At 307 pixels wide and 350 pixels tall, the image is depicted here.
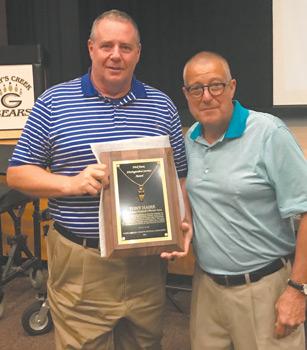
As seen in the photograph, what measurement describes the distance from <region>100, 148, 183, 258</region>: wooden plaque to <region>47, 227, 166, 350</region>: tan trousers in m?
0.20

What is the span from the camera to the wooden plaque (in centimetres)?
130

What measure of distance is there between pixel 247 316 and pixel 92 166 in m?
0.61

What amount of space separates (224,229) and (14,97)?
89.1 inches

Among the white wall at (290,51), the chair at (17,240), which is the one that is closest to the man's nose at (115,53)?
the chair at (17,240)

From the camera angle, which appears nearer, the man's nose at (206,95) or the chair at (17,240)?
the man's nose at (206,95)

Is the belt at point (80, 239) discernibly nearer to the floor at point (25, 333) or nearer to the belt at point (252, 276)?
the belt at point (252, 276)

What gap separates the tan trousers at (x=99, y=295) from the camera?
1479mm

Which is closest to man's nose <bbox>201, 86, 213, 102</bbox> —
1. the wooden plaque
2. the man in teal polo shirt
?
the man in teal polo shirt

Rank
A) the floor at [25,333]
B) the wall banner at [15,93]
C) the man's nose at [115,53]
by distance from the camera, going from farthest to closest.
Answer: the wall banner at [15,93], the floor at [25,333], the man's nose at [115,53]

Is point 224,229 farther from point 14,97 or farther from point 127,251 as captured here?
point 14,97

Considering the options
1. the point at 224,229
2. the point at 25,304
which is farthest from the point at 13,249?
the point at 224,229

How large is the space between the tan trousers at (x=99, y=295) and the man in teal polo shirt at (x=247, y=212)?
230 millimetres

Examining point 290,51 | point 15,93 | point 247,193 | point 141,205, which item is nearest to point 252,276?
point 247,193

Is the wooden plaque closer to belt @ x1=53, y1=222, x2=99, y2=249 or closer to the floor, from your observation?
belt @ x1=53, y1=222, x2=99, y2=249
